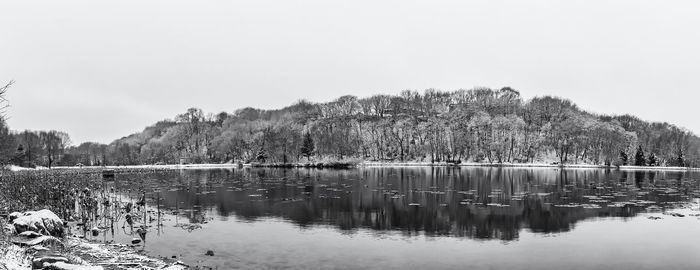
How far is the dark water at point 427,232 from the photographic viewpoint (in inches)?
790

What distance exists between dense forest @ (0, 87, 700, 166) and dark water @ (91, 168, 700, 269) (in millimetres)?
96023

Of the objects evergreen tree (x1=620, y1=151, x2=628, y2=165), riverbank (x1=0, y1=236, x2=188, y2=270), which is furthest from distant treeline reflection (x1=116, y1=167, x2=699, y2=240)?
evergreen tree (x1=620, y1=151, x2=628, y2=165)

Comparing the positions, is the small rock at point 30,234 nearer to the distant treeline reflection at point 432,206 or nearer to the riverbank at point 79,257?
the riverbank at point 79,257

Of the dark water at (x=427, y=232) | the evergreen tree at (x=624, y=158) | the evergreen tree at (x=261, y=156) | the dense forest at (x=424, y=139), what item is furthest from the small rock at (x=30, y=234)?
the evergreen tree at (x=624, y=158)

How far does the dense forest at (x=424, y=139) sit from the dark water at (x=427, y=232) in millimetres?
96023

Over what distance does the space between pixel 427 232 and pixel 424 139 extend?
13908 cm

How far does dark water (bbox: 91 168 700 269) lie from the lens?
20.1 meters

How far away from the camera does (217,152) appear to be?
165250 millimetres

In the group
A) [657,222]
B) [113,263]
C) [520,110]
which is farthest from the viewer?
[520,110]

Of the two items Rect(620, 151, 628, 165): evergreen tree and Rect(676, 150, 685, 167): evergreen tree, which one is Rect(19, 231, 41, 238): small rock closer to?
Rect(620, 151, 628, 165): evergreen tree

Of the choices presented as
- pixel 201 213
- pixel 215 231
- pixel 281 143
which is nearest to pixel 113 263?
pixel 215 231

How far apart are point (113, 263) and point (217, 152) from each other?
152 meters

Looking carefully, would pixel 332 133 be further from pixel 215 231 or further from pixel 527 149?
pixel 215 231

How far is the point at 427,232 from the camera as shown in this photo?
26.1 m
